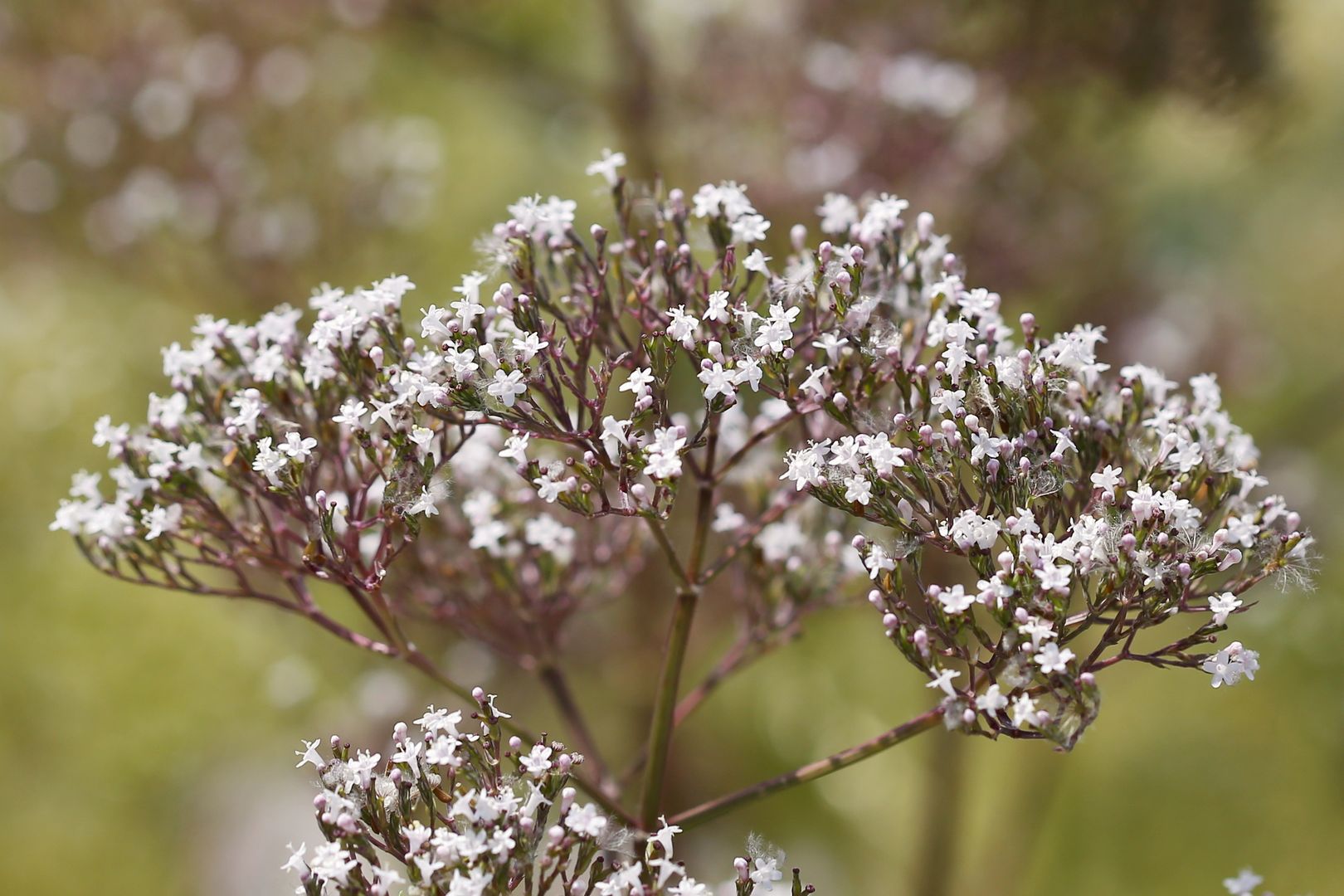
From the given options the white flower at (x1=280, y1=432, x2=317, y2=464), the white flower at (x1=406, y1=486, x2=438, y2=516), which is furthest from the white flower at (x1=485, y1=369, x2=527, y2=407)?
the white flower at (x1=280, y1=432, x2=317, y2=464)

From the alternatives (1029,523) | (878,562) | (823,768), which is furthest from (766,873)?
(1029,523)

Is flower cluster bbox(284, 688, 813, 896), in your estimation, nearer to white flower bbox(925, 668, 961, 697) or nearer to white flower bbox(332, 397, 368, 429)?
white flower bbox(925, 668, 961, 697)

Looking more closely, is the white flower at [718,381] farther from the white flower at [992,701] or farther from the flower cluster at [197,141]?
the flower cluster at [197,141]

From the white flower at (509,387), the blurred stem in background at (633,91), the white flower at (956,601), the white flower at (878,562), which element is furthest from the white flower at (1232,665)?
the blurred stem in background at (633,91)

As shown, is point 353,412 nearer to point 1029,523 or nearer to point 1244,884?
point 1029,523

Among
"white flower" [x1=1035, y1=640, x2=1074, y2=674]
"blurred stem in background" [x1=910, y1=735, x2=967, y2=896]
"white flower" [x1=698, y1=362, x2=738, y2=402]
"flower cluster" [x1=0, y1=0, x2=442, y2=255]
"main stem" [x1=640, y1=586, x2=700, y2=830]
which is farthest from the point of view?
"flower cluster" [x1=0, y1=0, x2=442, y2=255]

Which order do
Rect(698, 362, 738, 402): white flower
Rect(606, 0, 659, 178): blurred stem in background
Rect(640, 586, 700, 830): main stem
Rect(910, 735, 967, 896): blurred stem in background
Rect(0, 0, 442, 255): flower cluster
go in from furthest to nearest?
Rect(0, 0, 442, 255): flower cluster < Rect(606, 0, 659, 178): blurred stem in background < Rect(910, 735, 967, 896): blurred stem in background < Rect(640, 586, 700, 830): main stem < Rect(698, 362, 738, 402): white flower

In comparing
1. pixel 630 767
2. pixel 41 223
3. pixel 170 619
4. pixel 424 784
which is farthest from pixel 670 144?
pixel 170 619

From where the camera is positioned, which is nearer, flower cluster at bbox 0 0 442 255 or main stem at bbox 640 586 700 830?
main stem at bbox 640 586 700 830
